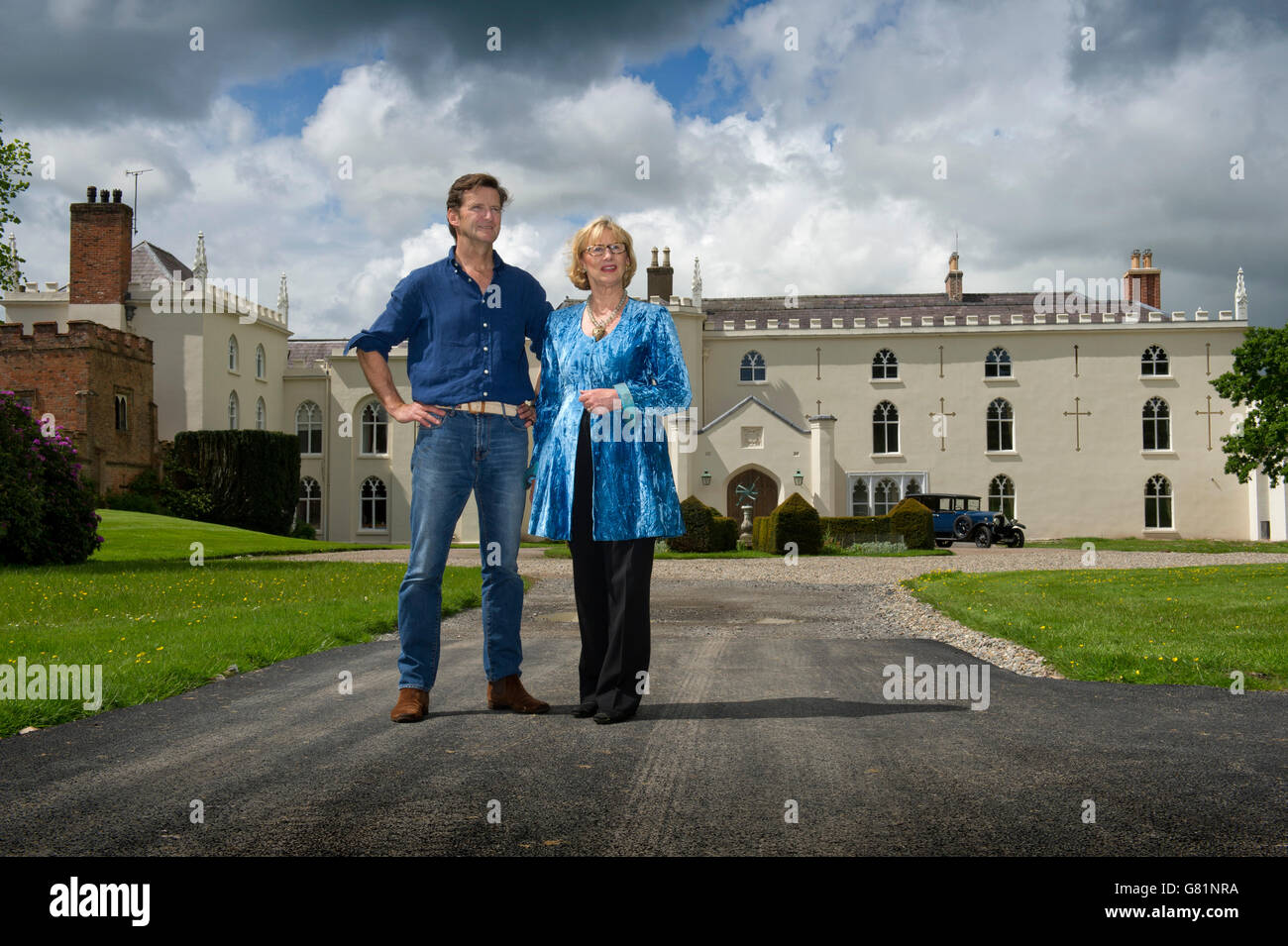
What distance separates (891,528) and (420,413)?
1048 inches

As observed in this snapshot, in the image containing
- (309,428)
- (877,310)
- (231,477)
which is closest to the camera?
(231,477)

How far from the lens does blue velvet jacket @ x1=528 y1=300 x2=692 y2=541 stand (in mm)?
4762

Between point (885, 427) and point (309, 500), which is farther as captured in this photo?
point (309, 500)

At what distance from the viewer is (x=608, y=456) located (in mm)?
4793

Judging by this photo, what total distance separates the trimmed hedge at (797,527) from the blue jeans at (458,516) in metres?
22.1

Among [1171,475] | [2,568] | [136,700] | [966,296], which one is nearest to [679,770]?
[136,700]

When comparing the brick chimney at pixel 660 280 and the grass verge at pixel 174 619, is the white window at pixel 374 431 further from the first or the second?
the grass verge at pixel 174 619

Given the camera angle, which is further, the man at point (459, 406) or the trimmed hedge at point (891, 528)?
the trimmed hedge at point (891, 528)

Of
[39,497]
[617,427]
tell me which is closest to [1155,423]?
[39,497]

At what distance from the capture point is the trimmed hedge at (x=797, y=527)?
26.6 m

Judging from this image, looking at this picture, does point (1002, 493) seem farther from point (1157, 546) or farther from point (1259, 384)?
point (1259, 384)

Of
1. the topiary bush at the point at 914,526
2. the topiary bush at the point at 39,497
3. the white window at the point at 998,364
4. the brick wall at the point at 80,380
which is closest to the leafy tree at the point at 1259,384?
the topiary bush at the point at 914,526
